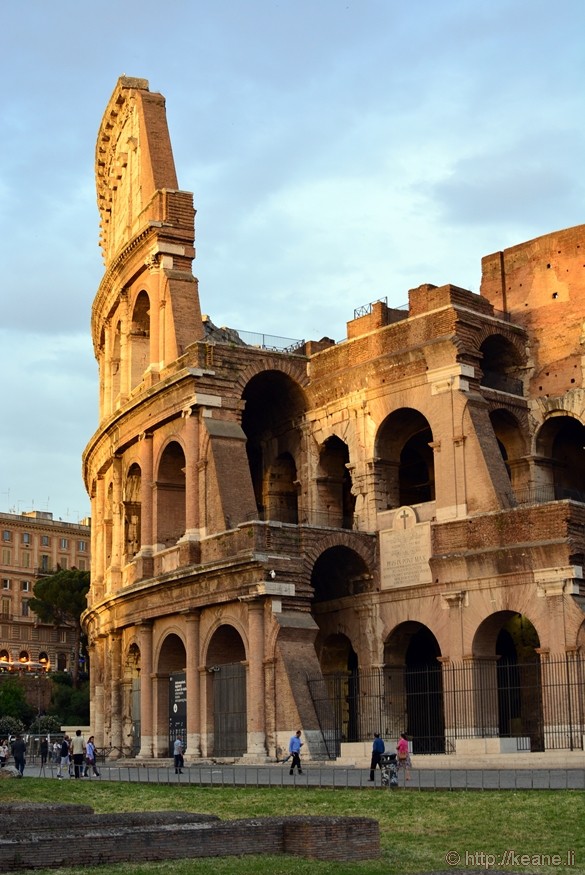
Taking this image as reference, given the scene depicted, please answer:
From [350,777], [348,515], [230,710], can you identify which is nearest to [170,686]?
[230,710]

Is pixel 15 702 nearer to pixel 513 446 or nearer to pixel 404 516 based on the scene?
pixel 404 516

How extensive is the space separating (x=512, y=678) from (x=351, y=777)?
31.7ft

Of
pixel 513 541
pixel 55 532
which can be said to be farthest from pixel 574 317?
pixel 55 532

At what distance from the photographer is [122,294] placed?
4456 cm

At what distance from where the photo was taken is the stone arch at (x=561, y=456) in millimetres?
36031

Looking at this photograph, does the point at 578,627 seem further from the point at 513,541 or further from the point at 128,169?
the point at 128,169

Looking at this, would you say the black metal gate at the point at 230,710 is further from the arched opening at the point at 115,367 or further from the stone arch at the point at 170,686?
the arched opening at the point at 115,367

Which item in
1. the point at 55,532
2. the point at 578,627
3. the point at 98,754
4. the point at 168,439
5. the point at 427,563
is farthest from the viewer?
the point at 55,532

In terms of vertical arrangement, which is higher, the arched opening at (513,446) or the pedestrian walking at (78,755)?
the arched opening at (513,446)

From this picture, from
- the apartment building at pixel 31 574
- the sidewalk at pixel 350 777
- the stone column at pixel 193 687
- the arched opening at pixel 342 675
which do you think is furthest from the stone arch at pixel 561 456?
the apartment building at pixel 31 574

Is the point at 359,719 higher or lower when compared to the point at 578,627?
lower

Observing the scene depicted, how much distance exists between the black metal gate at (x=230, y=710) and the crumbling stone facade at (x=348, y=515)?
0.23 ft

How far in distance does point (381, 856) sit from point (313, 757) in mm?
17915

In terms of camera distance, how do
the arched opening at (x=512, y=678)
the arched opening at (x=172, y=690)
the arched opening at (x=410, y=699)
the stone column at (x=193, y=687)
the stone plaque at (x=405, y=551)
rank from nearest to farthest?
the arched opening at (x=512, y=678)
the stone plaque at (x=405, y=551)
the arched opening at (x=410, y=699)
the stone column at (x=193, y=687)
the arched opening at (x=172, y=690)
